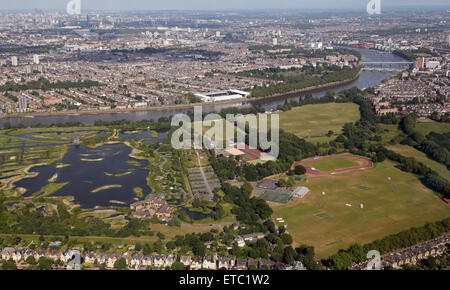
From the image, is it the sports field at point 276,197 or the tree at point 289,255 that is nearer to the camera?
the tree at point 289,255

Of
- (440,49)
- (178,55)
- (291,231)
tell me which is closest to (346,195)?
(291,231)

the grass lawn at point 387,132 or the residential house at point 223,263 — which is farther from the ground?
the grass lawn at point 387,132

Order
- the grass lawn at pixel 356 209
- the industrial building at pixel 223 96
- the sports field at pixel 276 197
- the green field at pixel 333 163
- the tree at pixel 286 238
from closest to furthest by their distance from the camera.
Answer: the tree at pixel 286 238 → the grass lawn at pixel 356 209 → the sports field at pixel 276 197 → the green field at pixel 333 163 → the industrial building at pixel 223 96

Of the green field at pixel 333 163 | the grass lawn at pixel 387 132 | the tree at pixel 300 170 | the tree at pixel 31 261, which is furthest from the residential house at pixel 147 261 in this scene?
the grass lawn at pixel 387 132

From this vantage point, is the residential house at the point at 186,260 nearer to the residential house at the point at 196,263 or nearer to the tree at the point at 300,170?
the residential house at the point at 196,263

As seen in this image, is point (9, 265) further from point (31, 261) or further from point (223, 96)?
point (223, 96)
